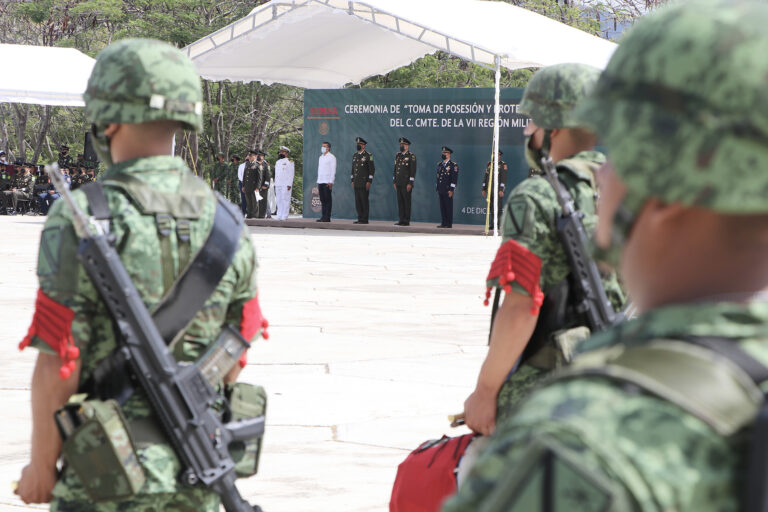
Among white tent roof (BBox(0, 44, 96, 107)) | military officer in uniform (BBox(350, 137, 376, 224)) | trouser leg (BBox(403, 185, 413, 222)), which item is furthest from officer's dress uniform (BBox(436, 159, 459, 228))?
white tent roof (BBox(0, 44, 96, 107))

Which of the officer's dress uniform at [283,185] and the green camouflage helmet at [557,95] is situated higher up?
the green camouflage helmet at [557,95]

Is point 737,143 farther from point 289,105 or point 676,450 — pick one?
point 289,105

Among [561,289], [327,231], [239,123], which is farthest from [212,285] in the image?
[239,123]

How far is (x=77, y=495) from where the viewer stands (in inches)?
88.8

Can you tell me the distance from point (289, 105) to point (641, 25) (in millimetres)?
36953

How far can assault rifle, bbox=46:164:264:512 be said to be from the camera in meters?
2.17

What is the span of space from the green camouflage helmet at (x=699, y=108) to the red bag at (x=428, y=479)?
1796 mm

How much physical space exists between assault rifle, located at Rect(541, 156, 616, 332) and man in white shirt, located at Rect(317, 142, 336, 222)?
893 inches

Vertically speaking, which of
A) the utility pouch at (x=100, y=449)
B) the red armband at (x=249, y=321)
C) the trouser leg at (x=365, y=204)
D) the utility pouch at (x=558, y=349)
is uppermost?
the red armband at (x=249, y=321)

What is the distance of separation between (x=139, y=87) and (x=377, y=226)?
21312mm

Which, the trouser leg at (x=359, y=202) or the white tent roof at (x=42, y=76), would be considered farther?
the white tent roof at (x=42, y=76)

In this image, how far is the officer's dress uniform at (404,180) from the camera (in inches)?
947

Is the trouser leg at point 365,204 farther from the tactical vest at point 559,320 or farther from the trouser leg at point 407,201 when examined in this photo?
the tactical vest at point 559,320

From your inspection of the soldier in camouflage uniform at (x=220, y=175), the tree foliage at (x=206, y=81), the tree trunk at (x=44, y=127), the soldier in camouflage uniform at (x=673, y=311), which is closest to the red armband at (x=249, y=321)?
the soldier in camouflage uniform at (x=673, y=311)
